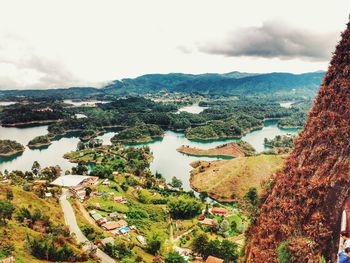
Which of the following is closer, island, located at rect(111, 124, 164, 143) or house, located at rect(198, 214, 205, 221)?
house, located at rect(198, 214, 205, 221)

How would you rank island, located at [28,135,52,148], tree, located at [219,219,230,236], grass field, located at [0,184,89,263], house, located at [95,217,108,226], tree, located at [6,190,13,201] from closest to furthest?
grass field, located at [0,184,89,263]
tree, located at [6,190,13,201]
house, located at [95,217,108,226]
tree, located at [219,219,230,236]
island, located at [28,135,52,148]

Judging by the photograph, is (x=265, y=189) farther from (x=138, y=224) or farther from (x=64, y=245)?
(x=138, y=224)

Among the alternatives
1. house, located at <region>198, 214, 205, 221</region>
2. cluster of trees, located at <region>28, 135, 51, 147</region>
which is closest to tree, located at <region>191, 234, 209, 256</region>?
house, located at <region>198, 214, 205, 221</region>

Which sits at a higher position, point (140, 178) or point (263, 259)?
point (263, 259)

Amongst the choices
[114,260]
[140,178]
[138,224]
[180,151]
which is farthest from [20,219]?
[180,151]

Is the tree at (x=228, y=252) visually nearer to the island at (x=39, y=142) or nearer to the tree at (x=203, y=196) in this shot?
the tree at (x=203, y=196)

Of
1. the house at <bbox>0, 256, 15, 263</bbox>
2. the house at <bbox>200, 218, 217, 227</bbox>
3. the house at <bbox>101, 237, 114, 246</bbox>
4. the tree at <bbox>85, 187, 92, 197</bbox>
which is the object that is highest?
the house at <bbox>0, 256, 15, 263</bbox>

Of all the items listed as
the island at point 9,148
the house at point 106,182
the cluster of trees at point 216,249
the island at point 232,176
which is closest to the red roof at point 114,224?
the cluster of trees at point 216,249

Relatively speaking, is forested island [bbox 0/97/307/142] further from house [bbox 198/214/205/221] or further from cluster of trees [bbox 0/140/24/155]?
house [bbox 198/214/205/221]
